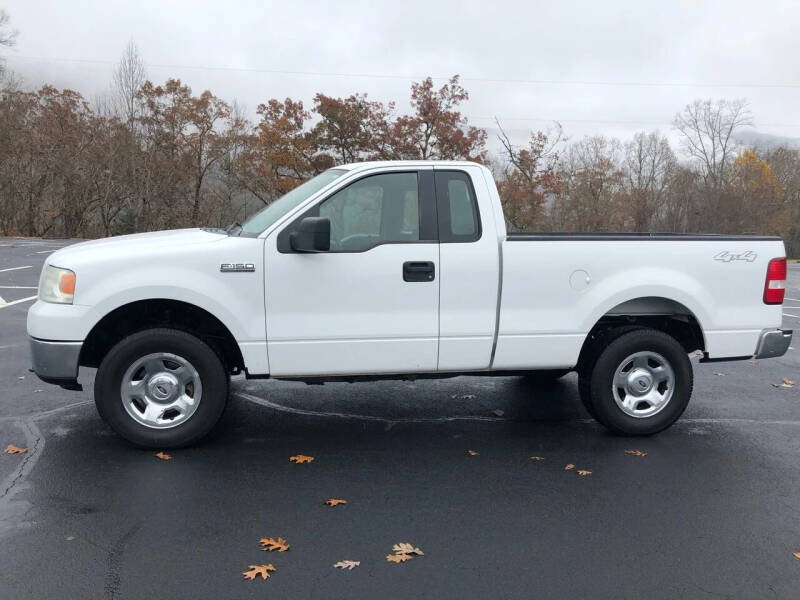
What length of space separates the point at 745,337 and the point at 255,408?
406cm

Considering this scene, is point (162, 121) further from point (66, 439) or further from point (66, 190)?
point (66, 439)

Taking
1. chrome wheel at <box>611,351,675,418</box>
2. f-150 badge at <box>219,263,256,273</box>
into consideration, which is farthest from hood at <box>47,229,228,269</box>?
chrome wheel at <box>611,351,675,418</box>

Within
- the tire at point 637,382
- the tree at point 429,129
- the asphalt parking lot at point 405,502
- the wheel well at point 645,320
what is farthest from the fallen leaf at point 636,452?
the tree at point 429,129

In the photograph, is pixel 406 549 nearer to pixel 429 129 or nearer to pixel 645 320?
pixel 645 320

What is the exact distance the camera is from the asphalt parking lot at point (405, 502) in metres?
3.45

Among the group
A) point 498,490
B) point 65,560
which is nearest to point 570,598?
point 498,490

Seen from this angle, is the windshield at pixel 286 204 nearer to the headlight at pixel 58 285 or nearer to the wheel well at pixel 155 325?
the wheel well at pixel 155 325

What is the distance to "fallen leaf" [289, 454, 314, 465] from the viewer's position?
5.04 meters

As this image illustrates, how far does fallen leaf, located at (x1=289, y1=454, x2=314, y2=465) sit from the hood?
1.61 meters

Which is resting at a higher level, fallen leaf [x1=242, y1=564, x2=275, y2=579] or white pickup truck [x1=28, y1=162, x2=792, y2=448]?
white pickup truck [x1=28, y1=162, x2=792, y2=448]

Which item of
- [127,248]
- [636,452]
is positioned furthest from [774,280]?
[127,248]

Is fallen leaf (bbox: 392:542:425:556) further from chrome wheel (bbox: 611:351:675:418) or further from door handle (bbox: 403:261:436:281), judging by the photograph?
chrome wheel (bbox: 611:351:675:418)

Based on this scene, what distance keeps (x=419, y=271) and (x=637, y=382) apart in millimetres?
1964

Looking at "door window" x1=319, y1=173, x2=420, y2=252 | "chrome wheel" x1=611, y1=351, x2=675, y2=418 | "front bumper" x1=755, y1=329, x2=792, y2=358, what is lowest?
"chrome wheel" x1=611, y1=351, x2=675, y2=418
